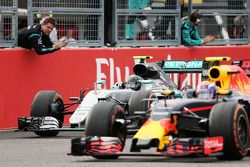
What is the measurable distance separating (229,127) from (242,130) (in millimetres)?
458

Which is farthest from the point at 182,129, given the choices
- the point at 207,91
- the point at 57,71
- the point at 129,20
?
the point at 129,20

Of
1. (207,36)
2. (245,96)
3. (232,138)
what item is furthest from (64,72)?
(232,138)

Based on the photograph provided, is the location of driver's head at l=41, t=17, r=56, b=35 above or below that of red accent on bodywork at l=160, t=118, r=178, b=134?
above

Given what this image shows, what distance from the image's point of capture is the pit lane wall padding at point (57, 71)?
62.6 feet

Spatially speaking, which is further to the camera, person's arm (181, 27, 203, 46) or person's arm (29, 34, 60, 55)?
person's arm (181, 27, 203, 46)

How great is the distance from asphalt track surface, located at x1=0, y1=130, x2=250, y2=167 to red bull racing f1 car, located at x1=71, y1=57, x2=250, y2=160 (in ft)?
0.46

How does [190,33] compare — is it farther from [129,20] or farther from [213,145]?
[213,145]

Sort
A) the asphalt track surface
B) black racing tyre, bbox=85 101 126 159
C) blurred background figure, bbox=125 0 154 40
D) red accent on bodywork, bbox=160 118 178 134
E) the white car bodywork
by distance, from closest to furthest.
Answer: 1. the asphalt track surface
2. red accent on bodywork, bbox=160 118 178 134
3. black racing tyre, bbox=85 101 126 159
4. the white car bodywork
5. blurred background figure, bbox=125 0 154 40

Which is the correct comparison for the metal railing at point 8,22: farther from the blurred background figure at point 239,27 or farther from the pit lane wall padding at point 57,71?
the blurred background figure at point 239,27

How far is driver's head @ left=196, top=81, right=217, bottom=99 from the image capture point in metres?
13.7

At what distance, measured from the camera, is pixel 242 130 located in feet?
42.9

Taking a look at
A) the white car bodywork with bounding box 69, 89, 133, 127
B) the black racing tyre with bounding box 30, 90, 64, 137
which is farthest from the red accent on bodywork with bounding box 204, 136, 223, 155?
the black racing tyre with bounding box 30, 90, 64, 137

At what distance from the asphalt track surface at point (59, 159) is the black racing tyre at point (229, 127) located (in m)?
0.13

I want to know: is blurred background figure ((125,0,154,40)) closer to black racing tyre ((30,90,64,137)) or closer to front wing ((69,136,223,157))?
black racing tyre ((30,90,64,137))
